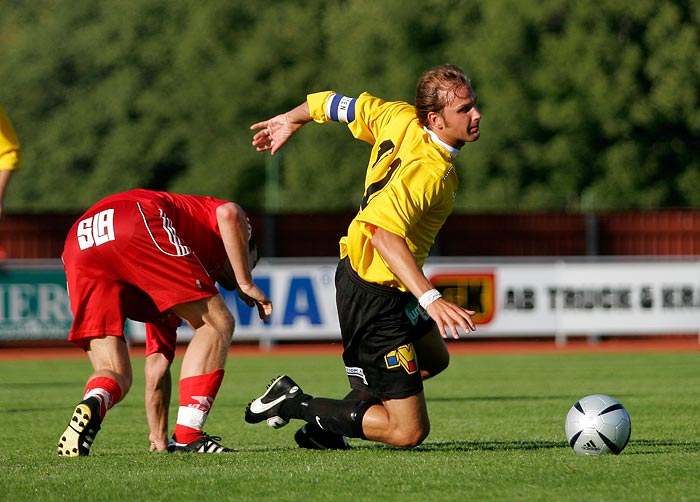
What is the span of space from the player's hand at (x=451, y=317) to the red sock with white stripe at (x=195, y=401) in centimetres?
167

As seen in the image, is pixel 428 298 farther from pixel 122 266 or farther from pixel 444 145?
pixel 122 266

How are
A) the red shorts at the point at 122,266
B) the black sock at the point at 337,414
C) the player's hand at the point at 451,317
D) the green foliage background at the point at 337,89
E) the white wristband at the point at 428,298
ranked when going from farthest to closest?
1. the green foliage background at the point at 337,89
2. the black sock at the point at 337,414
3. the red shorts at the point at 122,266
4. the white wristband at the point at 428,298
5. the player's hand at the point at 451,317

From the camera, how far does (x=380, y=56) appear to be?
5172 cm

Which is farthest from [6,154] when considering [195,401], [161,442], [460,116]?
[460,116]

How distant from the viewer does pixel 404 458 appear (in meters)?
7.69

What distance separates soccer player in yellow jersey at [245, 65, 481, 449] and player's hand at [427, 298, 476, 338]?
1.02ft

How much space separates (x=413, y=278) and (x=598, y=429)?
1597mm

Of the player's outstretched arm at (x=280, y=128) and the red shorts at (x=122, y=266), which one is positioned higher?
the player's outstretched arm at (x=280, y=128)

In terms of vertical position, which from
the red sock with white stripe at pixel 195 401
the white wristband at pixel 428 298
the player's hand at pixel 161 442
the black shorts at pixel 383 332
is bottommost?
the player's hand at pixel 161 442

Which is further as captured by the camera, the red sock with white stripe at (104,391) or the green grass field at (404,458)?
the red sock with white stripe at (104,391)

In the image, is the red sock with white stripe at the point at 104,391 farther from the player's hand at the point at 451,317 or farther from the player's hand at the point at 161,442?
the player's hand at the point at 451,317

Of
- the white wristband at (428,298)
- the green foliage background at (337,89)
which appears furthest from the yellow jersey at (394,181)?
the green foliage background at (337,89)

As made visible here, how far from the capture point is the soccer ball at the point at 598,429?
7793mm

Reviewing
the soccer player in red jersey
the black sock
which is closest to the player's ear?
the soccer player in red jersey
